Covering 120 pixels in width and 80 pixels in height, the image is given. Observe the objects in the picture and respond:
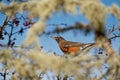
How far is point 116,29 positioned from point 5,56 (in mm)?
2248

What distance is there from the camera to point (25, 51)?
2309 millimetres

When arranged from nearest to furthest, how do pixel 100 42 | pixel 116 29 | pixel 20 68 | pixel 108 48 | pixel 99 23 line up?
pixel 99 23 → pixel 100 42 → pixel 20 68 → pixel 108 48 → pixel 116 29

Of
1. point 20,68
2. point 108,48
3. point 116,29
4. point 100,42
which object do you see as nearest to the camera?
point 100,42

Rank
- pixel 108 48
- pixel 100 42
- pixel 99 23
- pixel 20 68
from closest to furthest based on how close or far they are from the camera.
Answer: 1. pixel 99 23
2. pixel 100 42
3. pixel 20 68
4. pixel 108 48

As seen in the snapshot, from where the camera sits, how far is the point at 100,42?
6.83ft

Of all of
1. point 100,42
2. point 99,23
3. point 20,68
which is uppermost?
point 99,23

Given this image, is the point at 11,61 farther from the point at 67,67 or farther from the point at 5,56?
the point at 67,67

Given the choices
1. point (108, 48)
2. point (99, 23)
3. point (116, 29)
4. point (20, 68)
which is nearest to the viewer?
point (99, 23)

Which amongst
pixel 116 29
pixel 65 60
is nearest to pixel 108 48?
pixel 65 60

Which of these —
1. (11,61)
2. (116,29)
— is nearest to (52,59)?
(11,61)

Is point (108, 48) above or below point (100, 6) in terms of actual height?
below

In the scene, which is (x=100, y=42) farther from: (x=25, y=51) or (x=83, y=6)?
(x=25, y=51)

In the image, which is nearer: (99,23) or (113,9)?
(99,23)

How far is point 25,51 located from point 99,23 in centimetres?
66
